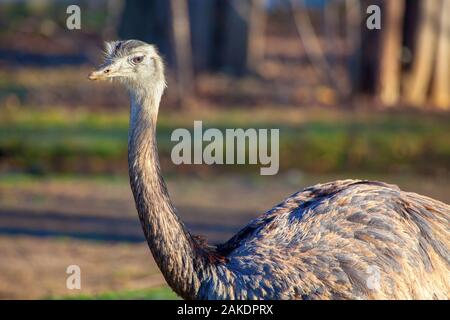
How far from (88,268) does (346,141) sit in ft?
18.1

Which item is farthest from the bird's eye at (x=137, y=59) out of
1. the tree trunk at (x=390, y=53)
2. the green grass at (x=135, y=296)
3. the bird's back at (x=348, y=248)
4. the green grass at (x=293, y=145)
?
the tree trunk at (x=390, y=53)

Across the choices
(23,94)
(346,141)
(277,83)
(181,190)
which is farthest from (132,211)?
(277,83)

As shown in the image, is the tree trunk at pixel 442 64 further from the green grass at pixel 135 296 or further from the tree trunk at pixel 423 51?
the green grass at pixel 135 296

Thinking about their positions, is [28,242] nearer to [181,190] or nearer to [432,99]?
[181,190]

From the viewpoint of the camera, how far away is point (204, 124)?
1579cm

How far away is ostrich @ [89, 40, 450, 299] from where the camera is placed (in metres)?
6.46

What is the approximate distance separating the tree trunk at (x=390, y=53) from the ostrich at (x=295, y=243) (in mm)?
10276

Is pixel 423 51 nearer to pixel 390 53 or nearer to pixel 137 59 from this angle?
pixel 390 53

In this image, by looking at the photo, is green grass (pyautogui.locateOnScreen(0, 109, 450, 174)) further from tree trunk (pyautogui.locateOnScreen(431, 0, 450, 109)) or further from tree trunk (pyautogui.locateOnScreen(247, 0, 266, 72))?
tree trunk (pyautogui.locateOnScreen(247, 0, 266, 72))

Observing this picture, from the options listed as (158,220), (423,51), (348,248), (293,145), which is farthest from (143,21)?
(348,248)

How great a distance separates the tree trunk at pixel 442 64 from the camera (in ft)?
57.4

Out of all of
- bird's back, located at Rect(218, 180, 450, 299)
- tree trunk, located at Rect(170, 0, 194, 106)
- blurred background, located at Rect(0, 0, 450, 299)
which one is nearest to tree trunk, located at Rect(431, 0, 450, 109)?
blurred background, located at Rect(0, 0, 450, 299)

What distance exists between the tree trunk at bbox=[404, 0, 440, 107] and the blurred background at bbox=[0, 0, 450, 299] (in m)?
0.02
